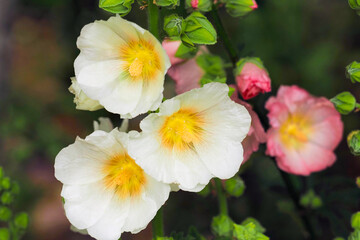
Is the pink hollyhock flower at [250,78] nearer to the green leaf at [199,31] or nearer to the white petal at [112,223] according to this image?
the green leaf at [199,31]

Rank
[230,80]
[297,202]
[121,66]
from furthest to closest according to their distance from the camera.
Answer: [230,80]
[297,202]
[121,66]

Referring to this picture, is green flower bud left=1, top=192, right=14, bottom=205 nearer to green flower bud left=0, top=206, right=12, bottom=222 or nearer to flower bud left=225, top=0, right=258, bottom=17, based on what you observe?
green flower bud left=0, top=206, right=12, bottom=222

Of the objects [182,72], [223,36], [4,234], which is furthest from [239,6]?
[4,234]

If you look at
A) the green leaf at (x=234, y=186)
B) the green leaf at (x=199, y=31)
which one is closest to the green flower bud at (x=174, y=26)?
the green leaf at (x=199, y=31)

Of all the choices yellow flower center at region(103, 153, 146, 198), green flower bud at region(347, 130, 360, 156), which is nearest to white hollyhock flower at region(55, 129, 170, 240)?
yellow flower center at region(103, 153, 146, 198)

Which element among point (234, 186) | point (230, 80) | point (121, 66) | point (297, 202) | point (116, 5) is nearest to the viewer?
point (116, 5)

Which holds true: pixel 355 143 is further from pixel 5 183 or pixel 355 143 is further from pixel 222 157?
pixel 5 183
